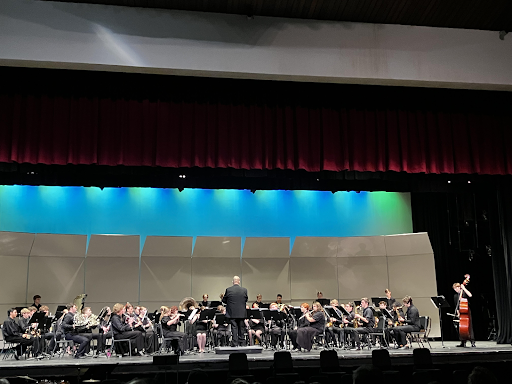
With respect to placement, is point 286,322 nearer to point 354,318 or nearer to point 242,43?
point 354,318

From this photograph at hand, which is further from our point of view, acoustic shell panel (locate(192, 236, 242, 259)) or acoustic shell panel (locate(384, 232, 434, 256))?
acoustic shell panel (locate(192, 236, 242, 259))

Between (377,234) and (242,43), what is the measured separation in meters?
9.96

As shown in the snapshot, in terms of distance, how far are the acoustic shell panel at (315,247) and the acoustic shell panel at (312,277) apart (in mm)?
126

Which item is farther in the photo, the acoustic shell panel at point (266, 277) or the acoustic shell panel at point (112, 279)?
the acoustic shell panel at point (266, 277)

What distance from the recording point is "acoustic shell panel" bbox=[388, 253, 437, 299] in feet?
51.3

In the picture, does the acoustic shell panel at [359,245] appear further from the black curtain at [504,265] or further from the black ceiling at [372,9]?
the black ceiling at [372,9]

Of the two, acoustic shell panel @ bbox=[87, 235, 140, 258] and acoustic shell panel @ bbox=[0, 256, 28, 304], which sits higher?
acoustic shell panel @ bbox=[87, 235, 140, 258]

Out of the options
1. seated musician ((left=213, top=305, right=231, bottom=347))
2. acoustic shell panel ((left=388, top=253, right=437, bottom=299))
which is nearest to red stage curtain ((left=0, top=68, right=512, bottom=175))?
seated musician ((left=213, top=305, right=231, bottom=347))

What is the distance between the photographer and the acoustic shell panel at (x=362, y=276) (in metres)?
16.3

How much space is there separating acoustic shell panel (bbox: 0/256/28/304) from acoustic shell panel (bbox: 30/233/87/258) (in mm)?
439

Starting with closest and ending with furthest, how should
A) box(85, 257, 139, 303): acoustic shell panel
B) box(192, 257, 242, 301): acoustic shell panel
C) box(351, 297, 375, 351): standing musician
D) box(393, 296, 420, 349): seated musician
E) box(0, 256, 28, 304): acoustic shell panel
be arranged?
box(393, 296, 420, 349): seated musician → box(351, 297, 375, 351): standing musician → box(0, 256, 28, 304): acoustic shell panel → box(85, 257, 139, 303): acoustic shell panel → box(192, 257, 242, 301): acoustic shell panel

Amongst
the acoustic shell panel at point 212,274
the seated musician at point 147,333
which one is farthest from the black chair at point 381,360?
the acoustic shell panel at point 212,274

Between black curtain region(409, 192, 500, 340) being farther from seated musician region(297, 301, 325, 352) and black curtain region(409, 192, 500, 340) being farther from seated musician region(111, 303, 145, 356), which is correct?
seated musician region(111, 303, 145, 356)

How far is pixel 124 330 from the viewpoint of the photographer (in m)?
11.0
